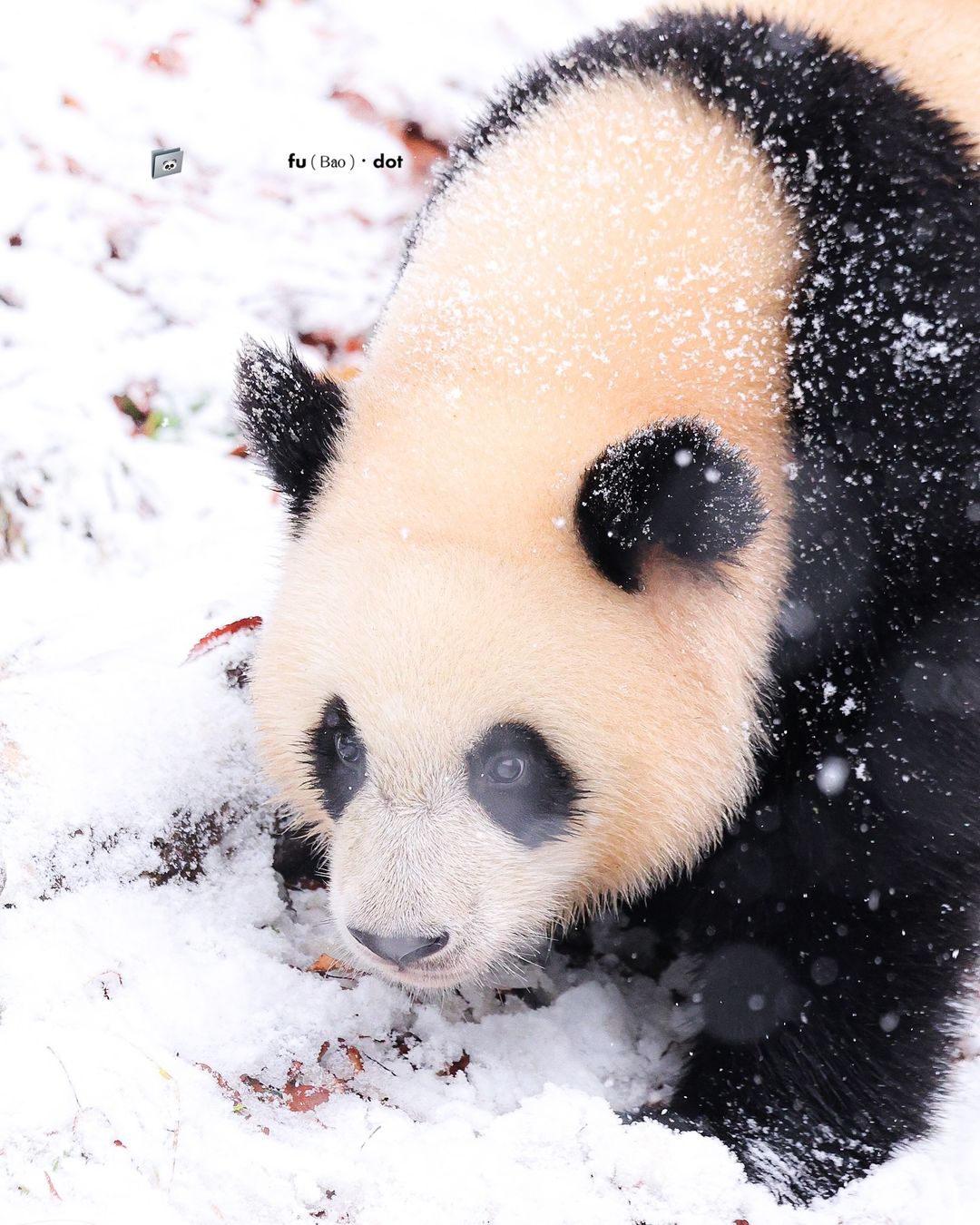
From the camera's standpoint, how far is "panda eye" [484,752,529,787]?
253cm

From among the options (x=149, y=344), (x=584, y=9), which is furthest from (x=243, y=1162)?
(x=584, y=9)

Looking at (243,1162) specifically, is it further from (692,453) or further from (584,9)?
(584,9)

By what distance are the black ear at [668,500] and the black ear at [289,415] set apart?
71cm

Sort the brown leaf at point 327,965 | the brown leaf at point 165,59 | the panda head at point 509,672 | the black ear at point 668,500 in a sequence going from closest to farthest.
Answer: the black ear at point 668,500 < the panda head at point 509,672 < the brown leaf at point 327,965 < the brown leaf at point 165,59

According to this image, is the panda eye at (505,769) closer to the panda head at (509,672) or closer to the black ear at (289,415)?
the panda head at (509,672)

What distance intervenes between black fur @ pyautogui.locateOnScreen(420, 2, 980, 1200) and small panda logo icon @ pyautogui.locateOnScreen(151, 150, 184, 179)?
4331mm

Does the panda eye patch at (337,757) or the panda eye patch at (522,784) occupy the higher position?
the panda eye patch at (522,784)

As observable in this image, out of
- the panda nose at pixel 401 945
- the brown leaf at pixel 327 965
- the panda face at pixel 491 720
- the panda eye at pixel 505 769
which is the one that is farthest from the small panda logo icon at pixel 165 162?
the panda nose at pixel 401 945

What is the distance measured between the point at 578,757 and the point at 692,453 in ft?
2.29

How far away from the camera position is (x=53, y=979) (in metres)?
2.40

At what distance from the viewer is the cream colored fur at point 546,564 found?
2471 mm

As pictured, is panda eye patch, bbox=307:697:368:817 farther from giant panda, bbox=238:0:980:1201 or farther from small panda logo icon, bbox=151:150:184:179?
Answer: small panda logo icon, bbox=151:150:184:179

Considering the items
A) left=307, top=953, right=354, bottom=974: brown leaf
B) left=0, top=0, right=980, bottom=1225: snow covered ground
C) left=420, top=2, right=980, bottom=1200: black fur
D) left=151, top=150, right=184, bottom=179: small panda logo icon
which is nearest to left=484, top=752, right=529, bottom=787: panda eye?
left=420, top=2, right=980, bottom=1200: black fur

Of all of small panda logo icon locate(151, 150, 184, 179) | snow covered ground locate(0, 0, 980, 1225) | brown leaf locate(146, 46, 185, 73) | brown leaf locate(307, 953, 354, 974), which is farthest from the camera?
brown leaf locate(146, 46, 185, 73)
